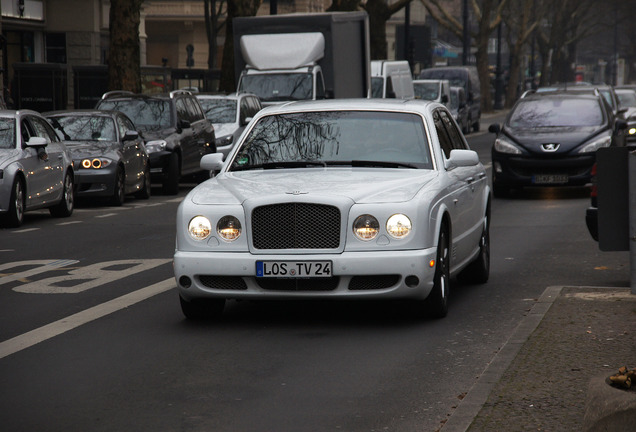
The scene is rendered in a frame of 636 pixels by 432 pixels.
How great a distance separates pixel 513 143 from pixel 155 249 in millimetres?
8933

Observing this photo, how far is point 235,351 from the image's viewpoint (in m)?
7.94

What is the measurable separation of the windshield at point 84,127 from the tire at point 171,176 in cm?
201

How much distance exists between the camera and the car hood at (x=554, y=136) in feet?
68.9

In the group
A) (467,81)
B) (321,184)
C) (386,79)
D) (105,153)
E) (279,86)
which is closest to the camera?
(321,184)

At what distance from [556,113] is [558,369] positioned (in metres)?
15.7

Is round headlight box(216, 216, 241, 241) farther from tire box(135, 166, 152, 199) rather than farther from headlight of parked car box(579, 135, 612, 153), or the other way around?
tire box(135, 166, 152, 199)

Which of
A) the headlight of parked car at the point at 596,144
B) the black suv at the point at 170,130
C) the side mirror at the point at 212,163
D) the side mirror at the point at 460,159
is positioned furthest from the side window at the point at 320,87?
the side mirror at the point at 460,159

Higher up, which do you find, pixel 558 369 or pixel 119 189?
pixel 558 369

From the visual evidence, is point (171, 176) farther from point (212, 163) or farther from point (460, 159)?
point (460, 159)

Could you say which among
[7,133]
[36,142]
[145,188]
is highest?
[7,133]

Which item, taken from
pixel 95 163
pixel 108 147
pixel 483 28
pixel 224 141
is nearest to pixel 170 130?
pixel 224 141

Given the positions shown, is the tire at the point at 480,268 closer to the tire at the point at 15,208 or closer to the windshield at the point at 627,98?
the tire at the point at 15,208

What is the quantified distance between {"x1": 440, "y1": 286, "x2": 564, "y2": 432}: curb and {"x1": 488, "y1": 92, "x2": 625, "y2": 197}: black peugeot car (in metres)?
11.5

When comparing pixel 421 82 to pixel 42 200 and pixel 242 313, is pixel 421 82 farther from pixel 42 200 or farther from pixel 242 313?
pixel 242 313
